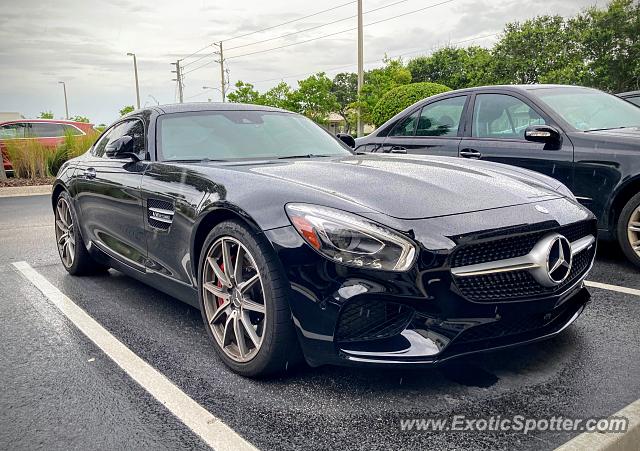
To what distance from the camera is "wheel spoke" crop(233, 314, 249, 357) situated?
2.65 metres

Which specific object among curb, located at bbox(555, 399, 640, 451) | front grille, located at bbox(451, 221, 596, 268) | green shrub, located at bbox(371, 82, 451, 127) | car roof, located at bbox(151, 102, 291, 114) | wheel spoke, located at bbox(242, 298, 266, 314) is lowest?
curb, located at bbox(555, 399, 640, 451)

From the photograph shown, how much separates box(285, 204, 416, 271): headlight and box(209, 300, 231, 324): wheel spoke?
663mm

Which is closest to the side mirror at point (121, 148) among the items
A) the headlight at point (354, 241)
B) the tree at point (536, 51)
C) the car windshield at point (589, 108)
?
the headlight at point (354, 241)

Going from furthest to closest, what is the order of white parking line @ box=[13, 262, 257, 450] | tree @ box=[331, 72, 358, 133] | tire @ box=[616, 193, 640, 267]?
1. tree @ box=[331, 72, 358, 133]
2. tire @ box=[616, 193, 640, 267]
3. white parking line @ box=[13, 262, 257, 450]

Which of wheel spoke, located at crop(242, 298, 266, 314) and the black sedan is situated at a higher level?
the black sedan

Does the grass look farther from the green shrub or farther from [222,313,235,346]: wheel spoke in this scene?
[222,313,235,346]: wheel spoke

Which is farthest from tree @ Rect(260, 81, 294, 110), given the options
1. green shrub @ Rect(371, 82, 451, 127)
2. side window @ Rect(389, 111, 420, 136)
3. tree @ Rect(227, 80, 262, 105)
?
side window @ Rect(389, 111, 420, 136)

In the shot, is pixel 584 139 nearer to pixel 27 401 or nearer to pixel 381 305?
pixel 381 305

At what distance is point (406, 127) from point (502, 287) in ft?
12.9

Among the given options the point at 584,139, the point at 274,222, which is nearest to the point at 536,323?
the point at 274,222

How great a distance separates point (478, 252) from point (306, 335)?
0.79 metres

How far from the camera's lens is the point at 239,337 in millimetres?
2660

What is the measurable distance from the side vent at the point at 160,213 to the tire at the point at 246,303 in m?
0.45

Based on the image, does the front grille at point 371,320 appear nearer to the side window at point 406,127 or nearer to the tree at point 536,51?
the side window at point 406,127
